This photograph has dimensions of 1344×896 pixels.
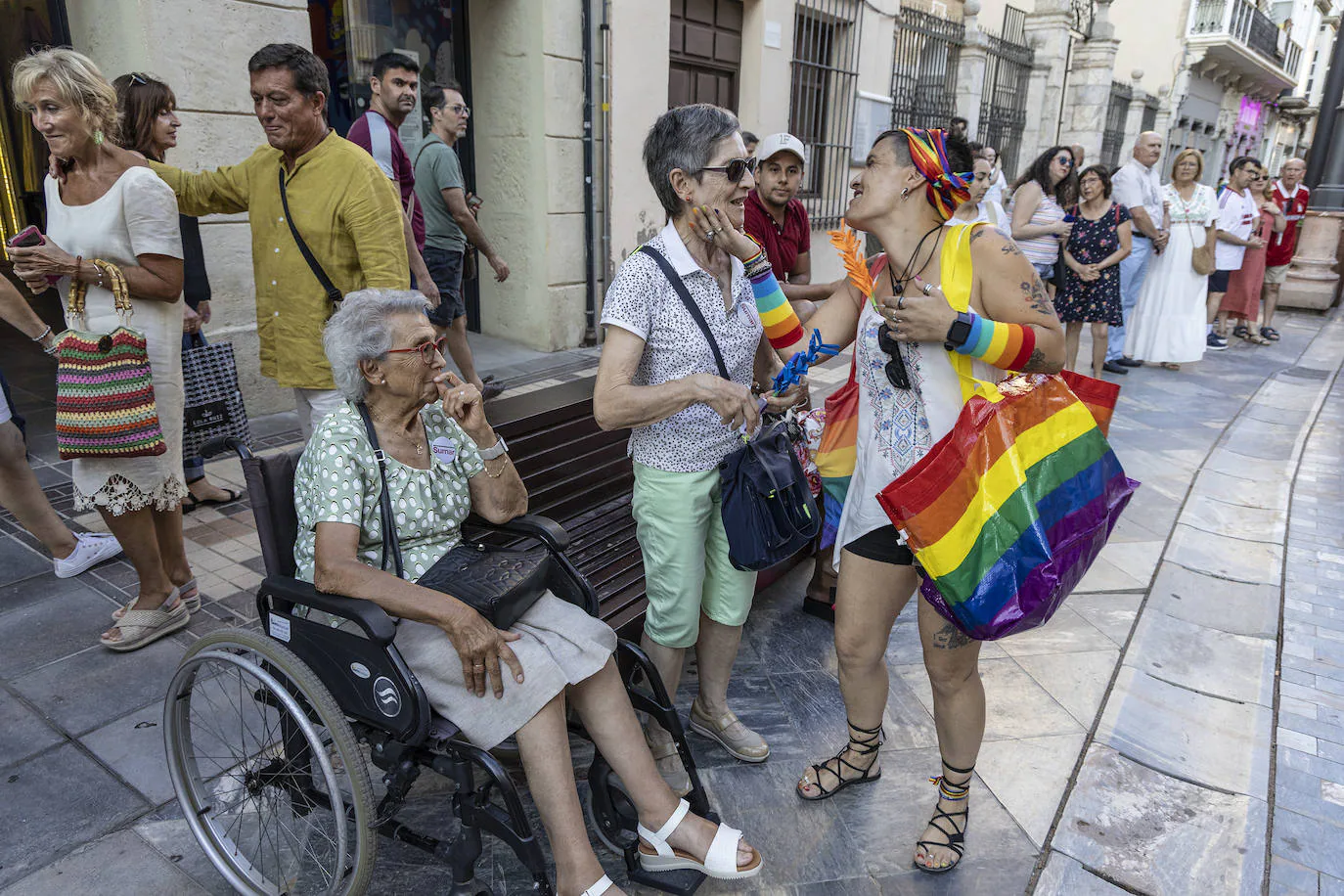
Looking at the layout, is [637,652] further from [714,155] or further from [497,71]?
[497,71]

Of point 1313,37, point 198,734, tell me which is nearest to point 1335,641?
point 198,734

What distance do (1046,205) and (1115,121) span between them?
1581 centimetres

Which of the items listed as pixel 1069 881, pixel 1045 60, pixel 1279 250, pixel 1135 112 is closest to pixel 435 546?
pixel 1069 881

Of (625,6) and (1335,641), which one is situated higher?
(625,6)

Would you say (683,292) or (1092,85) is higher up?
(1092,85)

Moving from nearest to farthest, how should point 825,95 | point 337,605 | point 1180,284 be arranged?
point 337,605
point 1180,284
point 825,95

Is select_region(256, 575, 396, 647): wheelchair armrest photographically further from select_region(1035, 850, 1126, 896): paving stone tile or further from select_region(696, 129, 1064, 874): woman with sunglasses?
select_region(1035, 850, 1126, 896): paving stone tile

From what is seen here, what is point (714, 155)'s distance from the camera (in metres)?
2.14

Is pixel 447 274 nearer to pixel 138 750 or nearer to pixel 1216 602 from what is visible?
pixel 138 750

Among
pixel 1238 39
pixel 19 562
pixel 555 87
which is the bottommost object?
pixel 19 562

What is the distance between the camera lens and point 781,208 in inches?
149

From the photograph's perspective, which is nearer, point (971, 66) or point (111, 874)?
point (111, 874)

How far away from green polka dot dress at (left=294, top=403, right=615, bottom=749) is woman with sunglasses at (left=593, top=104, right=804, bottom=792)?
0.34 metres

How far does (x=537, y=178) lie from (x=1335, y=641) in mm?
→ 5909
